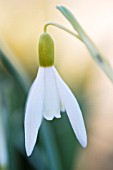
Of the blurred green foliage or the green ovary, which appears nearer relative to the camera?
the green ovary

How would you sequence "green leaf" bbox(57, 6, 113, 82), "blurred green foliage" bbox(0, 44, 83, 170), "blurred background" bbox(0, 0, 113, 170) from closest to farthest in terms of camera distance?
"green leaf" bbox(57, 6, 113, 82) < "blurred green foliage" bbox(0, 44, 83, 170) < "blurred background" bbox(0, 0, 113, 170)

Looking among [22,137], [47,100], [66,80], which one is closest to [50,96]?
[47,100]

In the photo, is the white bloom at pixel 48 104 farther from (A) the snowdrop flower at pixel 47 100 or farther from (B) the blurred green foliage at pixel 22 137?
(B) the blurred green foliage at pixel 22 137

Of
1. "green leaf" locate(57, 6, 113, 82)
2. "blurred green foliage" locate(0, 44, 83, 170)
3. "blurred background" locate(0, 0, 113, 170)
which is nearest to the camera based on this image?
"green leaf" locate(57, 6, 113, 82)

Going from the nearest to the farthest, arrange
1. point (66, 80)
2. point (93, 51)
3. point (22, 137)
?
point (93, 51) < point (22, 137) < point (66, 80)

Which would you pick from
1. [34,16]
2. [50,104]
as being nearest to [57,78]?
Answer: [50,104]

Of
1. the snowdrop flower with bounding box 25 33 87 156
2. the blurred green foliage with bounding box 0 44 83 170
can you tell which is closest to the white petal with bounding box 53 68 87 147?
the snowdrop flower with bounding box 25 33 87 156

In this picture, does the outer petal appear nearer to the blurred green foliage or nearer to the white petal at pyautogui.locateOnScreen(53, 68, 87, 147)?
the white petal at pyautogui.locateOnScreen(53, 68, 87, 147)

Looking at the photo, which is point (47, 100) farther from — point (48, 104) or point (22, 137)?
point (22, 137)

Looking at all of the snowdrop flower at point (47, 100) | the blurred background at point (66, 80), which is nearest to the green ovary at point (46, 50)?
the snowdrop flower at point (47, 100)
